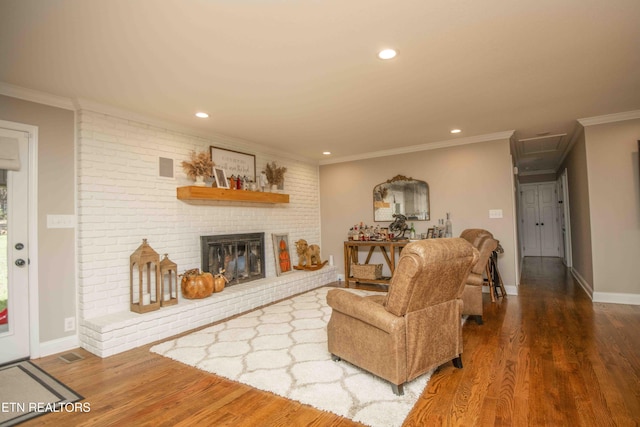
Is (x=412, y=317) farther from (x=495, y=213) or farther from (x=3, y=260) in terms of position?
(x=495, y=213)

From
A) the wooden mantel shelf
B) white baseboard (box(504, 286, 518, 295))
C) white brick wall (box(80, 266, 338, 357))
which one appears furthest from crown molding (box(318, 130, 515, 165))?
white brick wall (box(80, 266, 338, 357))

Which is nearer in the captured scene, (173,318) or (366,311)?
(366,311)

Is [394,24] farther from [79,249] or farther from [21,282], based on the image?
[21,282]

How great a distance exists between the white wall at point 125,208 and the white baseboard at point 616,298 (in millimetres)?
4824

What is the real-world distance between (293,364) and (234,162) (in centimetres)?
308

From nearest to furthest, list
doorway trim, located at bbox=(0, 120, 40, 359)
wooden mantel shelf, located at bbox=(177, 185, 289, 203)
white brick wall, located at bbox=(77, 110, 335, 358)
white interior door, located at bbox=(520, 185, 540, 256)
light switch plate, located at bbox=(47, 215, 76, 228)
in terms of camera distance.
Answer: doorway trim, located at bbox=(0, 120, 40, 359) < light switch plate, located at bbox=(47, 215, 76, 228) < white brick wall, located at bbox=(77, 110, 335, 358) < wooden mantel shelf, located at bbox=(177, 185, 289, 203) < white interior door, located at bbox=(520, 185, 540, 256)

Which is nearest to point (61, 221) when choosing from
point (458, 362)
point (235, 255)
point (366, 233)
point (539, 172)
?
point (235, 255)

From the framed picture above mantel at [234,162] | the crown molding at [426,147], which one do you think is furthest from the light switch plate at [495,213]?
the framed picture above mantel at [234,162]

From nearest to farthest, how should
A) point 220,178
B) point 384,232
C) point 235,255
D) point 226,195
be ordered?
point 226,195 → point 220,178 → point 235,255 → point 384,232

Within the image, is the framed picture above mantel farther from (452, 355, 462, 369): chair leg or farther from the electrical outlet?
(452, 355, 462, 369): chair leg

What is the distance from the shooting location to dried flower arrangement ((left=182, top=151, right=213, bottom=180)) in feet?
13.2

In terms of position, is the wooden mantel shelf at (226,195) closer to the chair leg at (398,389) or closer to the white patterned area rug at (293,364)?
the white patterned area rug at (293,364)

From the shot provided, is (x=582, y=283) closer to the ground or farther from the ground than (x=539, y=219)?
closer to the ground

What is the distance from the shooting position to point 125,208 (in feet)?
11.4
